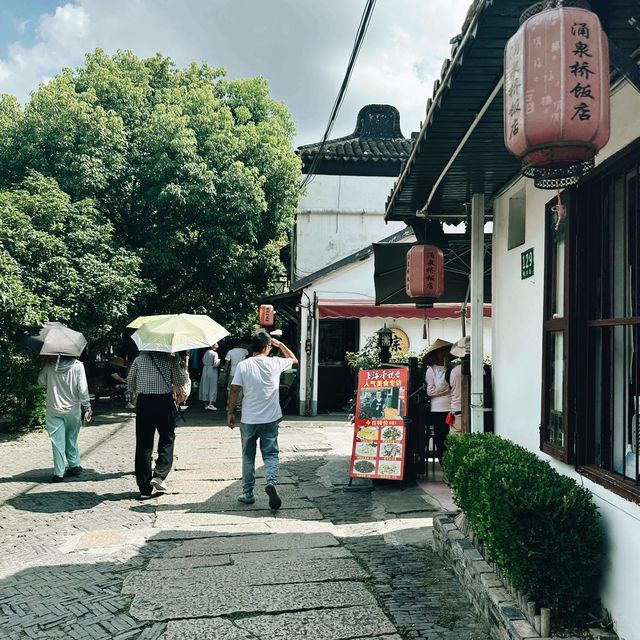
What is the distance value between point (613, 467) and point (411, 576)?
1.97m

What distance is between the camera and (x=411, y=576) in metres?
5.21

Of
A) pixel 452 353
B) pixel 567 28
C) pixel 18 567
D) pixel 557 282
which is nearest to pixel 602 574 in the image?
pixel 557 282

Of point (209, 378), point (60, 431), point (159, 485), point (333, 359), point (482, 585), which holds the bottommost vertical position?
point (159, 485)

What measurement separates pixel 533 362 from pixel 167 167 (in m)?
12.6

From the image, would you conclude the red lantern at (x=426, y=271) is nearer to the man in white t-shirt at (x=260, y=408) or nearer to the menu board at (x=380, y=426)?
the menu board at (x=380, y=426)

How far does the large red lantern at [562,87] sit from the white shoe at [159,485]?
20.2 ft

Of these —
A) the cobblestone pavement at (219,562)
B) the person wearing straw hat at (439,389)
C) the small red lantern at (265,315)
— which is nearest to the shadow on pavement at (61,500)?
the cobblestone pavement at (219,562)

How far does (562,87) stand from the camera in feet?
9.95

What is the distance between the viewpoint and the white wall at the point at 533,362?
3518 millimetres

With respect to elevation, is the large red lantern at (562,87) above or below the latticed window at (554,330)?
above

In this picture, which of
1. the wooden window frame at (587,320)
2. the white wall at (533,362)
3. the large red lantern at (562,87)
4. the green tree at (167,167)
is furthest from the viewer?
the green tree at (167,167)

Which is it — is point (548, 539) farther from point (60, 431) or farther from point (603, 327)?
point (60, 431)

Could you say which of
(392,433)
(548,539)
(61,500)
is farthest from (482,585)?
(61,500)

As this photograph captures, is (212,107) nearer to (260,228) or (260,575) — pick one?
(260,228)
